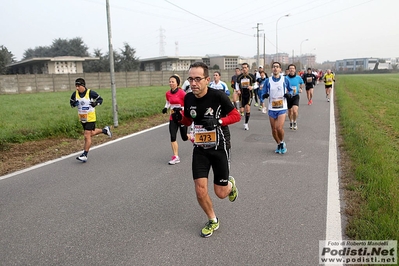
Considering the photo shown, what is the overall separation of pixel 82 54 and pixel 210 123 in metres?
94.4

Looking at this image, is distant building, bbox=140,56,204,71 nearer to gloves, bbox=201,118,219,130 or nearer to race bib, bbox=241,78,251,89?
race bib, bbox=241,78,251,89

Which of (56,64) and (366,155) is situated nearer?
(366,155)

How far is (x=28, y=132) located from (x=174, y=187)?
6855 mm

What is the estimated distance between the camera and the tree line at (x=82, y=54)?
7100 cm

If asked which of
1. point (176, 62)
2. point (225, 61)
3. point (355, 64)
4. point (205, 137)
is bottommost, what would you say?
point (205, 137)

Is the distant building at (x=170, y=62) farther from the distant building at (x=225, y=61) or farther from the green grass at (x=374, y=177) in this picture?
the green grass at (x=374, y=177)

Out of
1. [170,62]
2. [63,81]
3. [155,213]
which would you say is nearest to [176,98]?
[155,213]

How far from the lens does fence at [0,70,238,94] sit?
34.8 m

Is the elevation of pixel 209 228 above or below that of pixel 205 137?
below

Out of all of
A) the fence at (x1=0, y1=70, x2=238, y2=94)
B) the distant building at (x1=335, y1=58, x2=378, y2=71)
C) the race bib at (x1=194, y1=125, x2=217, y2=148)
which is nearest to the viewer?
the race bib at (x1=194, y1=125, x2=217, y2=148)

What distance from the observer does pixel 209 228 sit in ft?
13.6

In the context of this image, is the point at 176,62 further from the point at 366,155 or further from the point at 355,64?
the point at 355,64

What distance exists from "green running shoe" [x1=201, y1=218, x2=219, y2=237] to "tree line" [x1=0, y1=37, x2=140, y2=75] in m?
64.8

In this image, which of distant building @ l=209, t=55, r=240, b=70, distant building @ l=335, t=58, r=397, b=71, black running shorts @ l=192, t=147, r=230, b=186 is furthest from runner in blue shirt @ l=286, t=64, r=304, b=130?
distant building @ l=335, t=58, r=397, b=71
